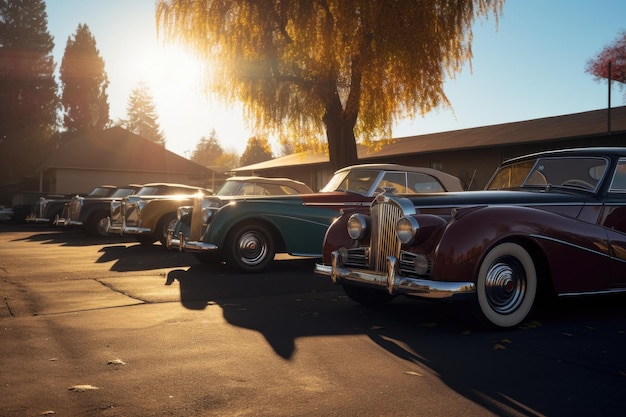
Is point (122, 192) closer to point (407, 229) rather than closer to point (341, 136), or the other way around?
point (341, 136)

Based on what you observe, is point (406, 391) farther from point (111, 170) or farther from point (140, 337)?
point (111, 170)

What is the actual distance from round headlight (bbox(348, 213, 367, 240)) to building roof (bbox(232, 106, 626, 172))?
14.7m

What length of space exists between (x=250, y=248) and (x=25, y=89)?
51.0 m

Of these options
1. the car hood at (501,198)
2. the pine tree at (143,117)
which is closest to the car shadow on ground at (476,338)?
the car hood at (501,198)

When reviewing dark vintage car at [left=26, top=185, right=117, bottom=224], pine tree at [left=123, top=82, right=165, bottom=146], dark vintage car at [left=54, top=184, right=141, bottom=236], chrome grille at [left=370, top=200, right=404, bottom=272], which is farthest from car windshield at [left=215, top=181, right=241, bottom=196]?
pine tree at [left=123, top=82, right=165, bottom=146]

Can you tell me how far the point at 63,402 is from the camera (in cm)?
338

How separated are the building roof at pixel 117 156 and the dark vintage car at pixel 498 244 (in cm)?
3428

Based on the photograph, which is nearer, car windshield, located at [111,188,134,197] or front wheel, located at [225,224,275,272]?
front wheel, located at [225,224,275,272]

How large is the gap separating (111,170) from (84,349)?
35.5 meters

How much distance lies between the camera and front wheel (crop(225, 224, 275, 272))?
30.7 ft

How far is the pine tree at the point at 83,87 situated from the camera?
59719 millimetres

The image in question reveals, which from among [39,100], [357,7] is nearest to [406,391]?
[357,7]

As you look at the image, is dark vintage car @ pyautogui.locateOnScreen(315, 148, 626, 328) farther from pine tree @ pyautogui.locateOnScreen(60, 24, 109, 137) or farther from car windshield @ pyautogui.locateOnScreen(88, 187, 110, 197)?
pine tree @ pyautogui.locateOnScreen(60, 24, 109, 137)

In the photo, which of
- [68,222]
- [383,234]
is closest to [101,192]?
[68,222]
